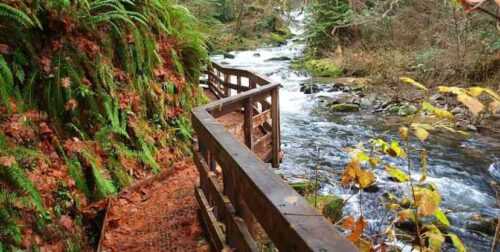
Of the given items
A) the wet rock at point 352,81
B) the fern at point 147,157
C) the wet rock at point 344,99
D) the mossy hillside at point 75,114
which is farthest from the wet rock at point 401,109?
the fern at point 147,157

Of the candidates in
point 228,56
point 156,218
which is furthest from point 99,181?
point 228,56

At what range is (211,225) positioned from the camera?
12.6ft

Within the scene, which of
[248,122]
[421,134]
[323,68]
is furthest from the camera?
[323,68]

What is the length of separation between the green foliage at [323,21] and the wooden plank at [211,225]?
21.5 metres

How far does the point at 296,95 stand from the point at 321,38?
9.42 meters

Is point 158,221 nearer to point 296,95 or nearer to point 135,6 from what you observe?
point 135,6

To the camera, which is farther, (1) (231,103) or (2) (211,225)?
(1) (231,103)

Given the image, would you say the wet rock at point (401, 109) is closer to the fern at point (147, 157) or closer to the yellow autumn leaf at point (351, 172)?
the fern at point (147, 157)

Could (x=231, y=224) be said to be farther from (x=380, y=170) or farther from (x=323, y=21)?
(x=323, y=21)

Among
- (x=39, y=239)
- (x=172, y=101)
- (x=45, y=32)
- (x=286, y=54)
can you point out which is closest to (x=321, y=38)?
(x=286, y=54)

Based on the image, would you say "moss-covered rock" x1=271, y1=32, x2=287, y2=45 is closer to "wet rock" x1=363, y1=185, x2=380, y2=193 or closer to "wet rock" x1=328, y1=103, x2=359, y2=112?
Result: "wet rock" x1=328, y1=103, x2=359, y2=112

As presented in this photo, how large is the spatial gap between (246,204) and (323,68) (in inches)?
860

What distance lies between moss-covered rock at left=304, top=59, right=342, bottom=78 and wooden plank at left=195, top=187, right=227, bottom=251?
741 inches

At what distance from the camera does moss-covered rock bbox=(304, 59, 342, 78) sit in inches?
896
